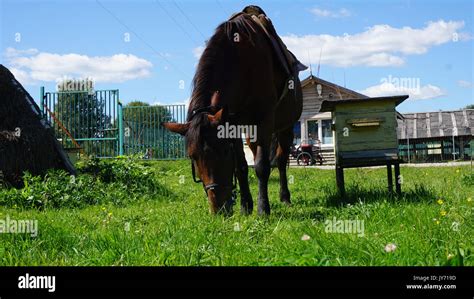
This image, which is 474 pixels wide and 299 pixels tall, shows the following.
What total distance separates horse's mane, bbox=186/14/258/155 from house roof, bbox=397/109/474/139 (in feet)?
84.7

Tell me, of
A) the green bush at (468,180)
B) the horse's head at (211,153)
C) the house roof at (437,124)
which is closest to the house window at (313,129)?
the house roof at (437,124)

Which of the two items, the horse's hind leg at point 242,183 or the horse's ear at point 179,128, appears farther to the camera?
the horse's hind leg at point 242,183

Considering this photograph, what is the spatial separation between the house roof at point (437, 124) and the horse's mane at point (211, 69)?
2582cm

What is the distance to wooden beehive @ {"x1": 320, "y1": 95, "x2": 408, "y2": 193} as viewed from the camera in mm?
6707

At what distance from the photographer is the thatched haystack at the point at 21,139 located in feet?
28.7

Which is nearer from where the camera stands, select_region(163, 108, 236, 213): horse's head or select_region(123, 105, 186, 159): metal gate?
select_region(163, 108, 236, 213): horse's head

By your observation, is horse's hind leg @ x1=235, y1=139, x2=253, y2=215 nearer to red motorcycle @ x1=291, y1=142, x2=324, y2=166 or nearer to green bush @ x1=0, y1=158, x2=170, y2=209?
green bush @ x1=0, y1=158, x2=170, y2=209

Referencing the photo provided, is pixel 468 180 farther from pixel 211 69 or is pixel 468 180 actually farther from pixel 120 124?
pixel 120 124

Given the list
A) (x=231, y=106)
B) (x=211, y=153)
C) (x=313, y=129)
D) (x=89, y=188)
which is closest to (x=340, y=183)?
(x=231, y=106)

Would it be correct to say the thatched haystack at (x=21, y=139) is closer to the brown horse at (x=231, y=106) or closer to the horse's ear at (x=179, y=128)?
the brown horse at (x=231, y=106)

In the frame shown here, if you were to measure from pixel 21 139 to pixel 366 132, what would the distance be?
6.47 m

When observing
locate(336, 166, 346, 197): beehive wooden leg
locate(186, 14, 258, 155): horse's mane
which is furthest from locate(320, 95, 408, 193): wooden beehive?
locate(186, 14, 258, 155): horse's mane
